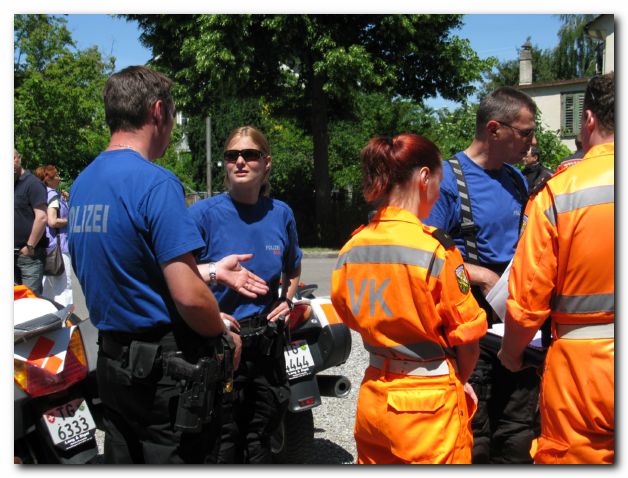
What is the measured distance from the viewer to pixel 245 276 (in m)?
3.16

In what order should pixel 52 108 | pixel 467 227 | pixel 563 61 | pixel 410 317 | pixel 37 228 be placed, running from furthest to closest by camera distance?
pixel 563 61 < pixel 52 108 < pixel 37 228 < pixel 467 227 < pixel 410 317

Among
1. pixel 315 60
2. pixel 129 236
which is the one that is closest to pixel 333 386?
pixel 129 236

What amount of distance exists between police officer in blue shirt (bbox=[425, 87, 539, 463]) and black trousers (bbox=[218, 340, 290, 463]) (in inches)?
40.7

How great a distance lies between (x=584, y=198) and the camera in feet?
8.02

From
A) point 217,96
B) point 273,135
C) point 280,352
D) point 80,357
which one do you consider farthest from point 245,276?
point 273,135

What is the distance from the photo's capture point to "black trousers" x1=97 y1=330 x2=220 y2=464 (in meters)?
2.70

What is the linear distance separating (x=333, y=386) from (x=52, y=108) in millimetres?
19903

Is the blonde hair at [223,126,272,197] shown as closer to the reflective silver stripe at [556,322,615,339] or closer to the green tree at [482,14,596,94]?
the reflective silver stripe at [556,322,615,339]

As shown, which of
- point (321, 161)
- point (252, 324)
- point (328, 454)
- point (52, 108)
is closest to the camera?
point (252, 324)

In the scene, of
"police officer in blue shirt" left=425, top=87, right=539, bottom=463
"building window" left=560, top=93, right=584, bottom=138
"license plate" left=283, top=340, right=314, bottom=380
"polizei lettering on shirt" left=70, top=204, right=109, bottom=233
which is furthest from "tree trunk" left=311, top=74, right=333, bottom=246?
"polizei lettering on shirt" left=70, top=204, right=109, bottom=233

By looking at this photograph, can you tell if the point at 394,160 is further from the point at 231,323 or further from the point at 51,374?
the point at 51,374

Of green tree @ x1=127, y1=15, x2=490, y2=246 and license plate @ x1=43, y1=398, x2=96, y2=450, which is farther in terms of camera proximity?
green tree @ x1=127, y1=15, x2=490, y2=246

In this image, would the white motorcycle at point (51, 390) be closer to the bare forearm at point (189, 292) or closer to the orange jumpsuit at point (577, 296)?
the bare forearm at point (189, 292)

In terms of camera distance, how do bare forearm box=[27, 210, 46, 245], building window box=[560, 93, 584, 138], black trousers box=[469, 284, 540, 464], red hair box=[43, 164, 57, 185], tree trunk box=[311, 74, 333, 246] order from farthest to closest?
building window box=[560, 93, 584, 138] < tree trunk box=[311, 74, 333, 246] < red hair box=[43, 164, 57, 185] < bare forearm box=[27, 210, 46, 245] < black trousers box=[469, 284, 540, 464]
